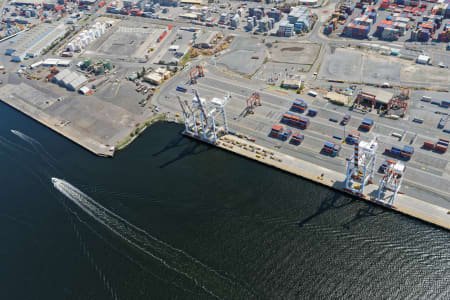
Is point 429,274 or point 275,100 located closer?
point 429,274

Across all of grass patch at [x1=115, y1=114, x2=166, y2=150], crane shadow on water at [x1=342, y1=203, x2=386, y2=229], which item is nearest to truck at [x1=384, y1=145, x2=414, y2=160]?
crane shadow on water at [x1=342, y1=203, x2=386, y2=229]

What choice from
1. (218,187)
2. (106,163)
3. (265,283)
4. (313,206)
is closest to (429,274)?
(313,206)

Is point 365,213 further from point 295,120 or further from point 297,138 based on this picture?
point 295,120

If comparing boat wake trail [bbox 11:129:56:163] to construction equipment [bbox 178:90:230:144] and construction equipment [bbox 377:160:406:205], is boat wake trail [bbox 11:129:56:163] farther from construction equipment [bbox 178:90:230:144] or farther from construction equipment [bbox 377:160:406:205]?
construction equipment [bbox 377:160:406:205]

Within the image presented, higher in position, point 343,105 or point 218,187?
point 343,105

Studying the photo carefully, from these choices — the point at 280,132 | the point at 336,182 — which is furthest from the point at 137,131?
the point at 336,182

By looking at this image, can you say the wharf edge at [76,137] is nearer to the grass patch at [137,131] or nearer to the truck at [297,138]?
the grass patch at [137,131]

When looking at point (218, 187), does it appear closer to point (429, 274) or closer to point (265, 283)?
point (265, 283)
